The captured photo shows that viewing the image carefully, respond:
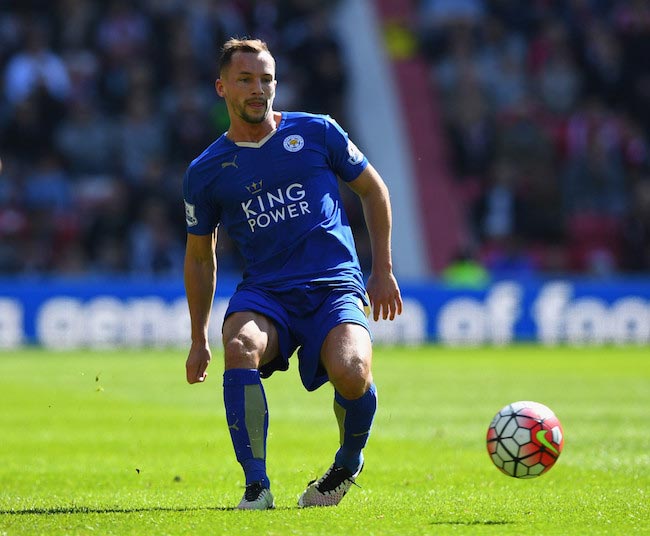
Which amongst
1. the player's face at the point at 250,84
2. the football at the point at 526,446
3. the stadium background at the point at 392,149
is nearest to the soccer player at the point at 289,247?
the player's face at the point at 250,84

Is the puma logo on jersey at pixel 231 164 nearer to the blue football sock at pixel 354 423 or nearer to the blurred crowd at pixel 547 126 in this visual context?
the blue football sock at pixel 354 423

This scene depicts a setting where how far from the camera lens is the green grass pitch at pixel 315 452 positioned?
630 centimetres

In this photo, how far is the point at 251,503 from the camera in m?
6.47

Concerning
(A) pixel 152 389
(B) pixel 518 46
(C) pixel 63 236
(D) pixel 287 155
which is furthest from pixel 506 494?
(B) pixel 518 46

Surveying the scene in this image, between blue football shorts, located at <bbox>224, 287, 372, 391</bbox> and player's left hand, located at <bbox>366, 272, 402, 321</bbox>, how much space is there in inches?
4.0

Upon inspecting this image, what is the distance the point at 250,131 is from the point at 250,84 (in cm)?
28

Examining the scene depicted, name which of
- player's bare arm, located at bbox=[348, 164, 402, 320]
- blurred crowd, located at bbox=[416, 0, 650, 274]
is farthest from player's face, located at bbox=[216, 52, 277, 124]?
blurred crowd, located at bbox=[416, 0, 650, 274]

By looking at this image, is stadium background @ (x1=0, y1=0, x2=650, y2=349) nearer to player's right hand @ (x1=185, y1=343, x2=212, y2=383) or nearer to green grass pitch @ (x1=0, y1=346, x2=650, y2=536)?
green grass pitch @ (x1=0, y1=346, x2=650, y2=536)

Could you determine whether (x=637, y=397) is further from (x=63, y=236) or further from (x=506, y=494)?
(x=63, y=236)

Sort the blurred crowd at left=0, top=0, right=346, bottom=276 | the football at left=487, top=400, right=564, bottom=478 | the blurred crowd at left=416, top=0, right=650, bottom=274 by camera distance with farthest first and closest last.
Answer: the blurred crowd at left=416, top=0, right=650, bottom=274
the blurred crowd at left=0, top=0, right=346, bottom=276
the football at left=487, top=400, right=564, bottom=478

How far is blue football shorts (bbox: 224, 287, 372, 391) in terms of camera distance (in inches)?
269

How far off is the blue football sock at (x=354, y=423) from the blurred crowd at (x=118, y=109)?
14.7m

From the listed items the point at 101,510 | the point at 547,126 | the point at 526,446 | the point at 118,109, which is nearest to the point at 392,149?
the point at 547,126

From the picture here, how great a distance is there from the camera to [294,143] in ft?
23.2
